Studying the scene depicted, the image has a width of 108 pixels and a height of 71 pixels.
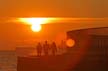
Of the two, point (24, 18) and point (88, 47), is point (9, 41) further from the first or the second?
point (88, 47)

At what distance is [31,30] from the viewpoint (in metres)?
10.5

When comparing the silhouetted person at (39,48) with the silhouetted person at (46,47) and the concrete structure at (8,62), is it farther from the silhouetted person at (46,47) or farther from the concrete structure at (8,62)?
the concrete structure at (8,62)

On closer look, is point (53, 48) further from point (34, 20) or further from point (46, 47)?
point (34, 20)

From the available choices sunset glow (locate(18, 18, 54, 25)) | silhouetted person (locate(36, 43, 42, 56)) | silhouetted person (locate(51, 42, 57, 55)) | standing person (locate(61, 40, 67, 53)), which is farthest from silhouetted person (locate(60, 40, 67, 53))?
sunset glow (locate(18, 18, 54, 25))

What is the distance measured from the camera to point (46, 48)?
12.5 m

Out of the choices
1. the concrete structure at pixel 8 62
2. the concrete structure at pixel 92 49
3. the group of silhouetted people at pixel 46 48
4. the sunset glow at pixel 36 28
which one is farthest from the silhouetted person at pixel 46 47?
the sunset glow at pixel 36 28

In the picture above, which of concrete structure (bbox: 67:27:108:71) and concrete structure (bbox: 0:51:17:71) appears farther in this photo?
concrete structure (bbox: 0:51:17:71)

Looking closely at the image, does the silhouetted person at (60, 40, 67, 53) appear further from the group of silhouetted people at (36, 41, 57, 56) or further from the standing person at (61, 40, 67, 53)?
the group of silhouetted people at (36, 41, 57, 56)

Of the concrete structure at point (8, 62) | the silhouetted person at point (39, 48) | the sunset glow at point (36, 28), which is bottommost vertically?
the concrete structure at point (8, 62)

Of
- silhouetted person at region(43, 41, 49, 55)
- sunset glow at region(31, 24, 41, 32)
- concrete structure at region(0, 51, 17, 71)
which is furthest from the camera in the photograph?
concrete structure at region(0, 51, 17, 71)

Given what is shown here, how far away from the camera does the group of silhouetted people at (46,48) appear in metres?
12.0

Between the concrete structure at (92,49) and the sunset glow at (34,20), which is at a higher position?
the sunset glow at (34,20)

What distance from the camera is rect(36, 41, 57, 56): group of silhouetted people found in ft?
39.2

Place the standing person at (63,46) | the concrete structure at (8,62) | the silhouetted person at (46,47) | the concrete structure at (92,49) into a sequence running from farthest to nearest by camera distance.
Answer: the concrete structure at (8,62) → the concrete structure at (92,49) → the standing person at (63,46) → the silhouetted person at (46,47)
